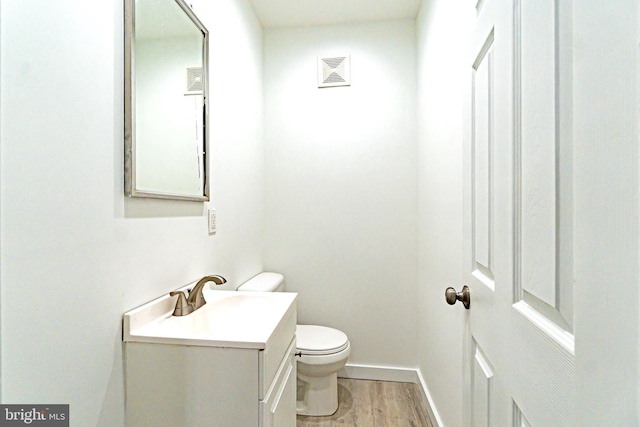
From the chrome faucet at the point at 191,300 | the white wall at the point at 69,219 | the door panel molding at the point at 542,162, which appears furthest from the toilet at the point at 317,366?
the door panel molding at the point at 542,162

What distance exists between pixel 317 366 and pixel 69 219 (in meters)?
1.51

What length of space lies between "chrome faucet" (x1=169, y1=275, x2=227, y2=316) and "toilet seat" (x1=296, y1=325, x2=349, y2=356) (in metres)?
0.84

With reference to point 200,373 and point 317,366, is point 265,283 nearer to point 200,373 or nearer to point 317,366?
point 317,366

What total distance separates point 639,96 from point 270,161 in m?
2.35

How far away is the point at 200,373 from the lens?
3.19 feet

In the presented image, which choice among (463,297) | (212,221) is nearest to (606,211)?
(463,297)

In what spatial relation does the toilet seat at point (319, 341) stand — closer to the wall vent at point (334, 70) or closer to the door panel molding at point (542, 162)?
the door panel molding at point (542, 162)

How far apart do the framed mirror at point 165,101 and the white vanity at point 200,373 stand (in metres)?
0.46

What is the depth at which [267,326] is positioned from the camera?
3.52 feet

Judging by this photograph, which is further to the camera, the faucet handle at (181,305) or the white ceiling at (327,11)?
the white ceiling at (327,11)

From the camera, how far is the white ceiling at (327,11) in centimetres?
222

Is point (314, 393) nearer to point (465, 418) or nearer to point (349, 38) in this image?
point (465, 418)

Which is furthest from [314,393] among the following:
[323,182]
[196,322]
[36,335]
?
[36,335]

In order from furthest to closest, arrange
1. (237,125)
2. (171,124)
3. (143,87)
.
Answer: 1. (237,125)
2. (171,124)
3. (143,87)
